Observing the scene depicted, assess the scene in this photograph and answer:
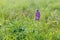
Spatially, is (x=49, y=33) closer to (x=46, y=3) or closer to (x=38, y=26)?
(x=38, y=26)

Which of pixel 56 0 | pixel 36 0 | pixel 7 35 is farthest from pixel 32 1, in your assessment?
pixel 7 35

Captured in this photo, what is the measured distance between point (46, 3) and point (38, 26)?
5.42 feet

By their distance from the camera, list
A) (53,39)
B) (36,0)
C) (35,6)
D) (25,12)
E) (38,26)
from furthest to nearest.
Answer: (36,0) < (35,6) < (25,12) < (38,26) < (53,39)

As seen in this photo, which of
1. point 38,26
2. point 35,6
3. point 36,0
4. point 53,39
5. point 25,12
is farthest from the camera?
point 36,0

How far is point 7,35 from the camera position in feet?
10.9

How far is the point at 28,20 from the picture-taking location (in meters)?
3.93

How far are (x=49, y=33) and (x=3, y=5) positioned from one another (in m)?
1.77

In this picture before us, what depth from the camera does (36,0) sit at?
5.30m

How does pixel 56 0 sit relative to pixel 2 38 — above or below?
above

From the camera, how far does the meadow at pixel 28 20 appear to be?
3.32 meters

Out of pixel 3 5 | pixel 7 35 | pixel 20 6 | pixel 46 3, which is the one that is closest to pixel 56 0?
pixel 46 3

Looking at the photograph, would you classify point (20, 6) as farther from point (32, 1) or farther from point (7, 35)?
point (7, 35)

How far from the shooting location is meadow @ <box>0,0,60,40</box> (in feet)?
10.9

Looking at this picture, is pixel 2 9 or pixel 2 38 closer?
pixel 2 38
